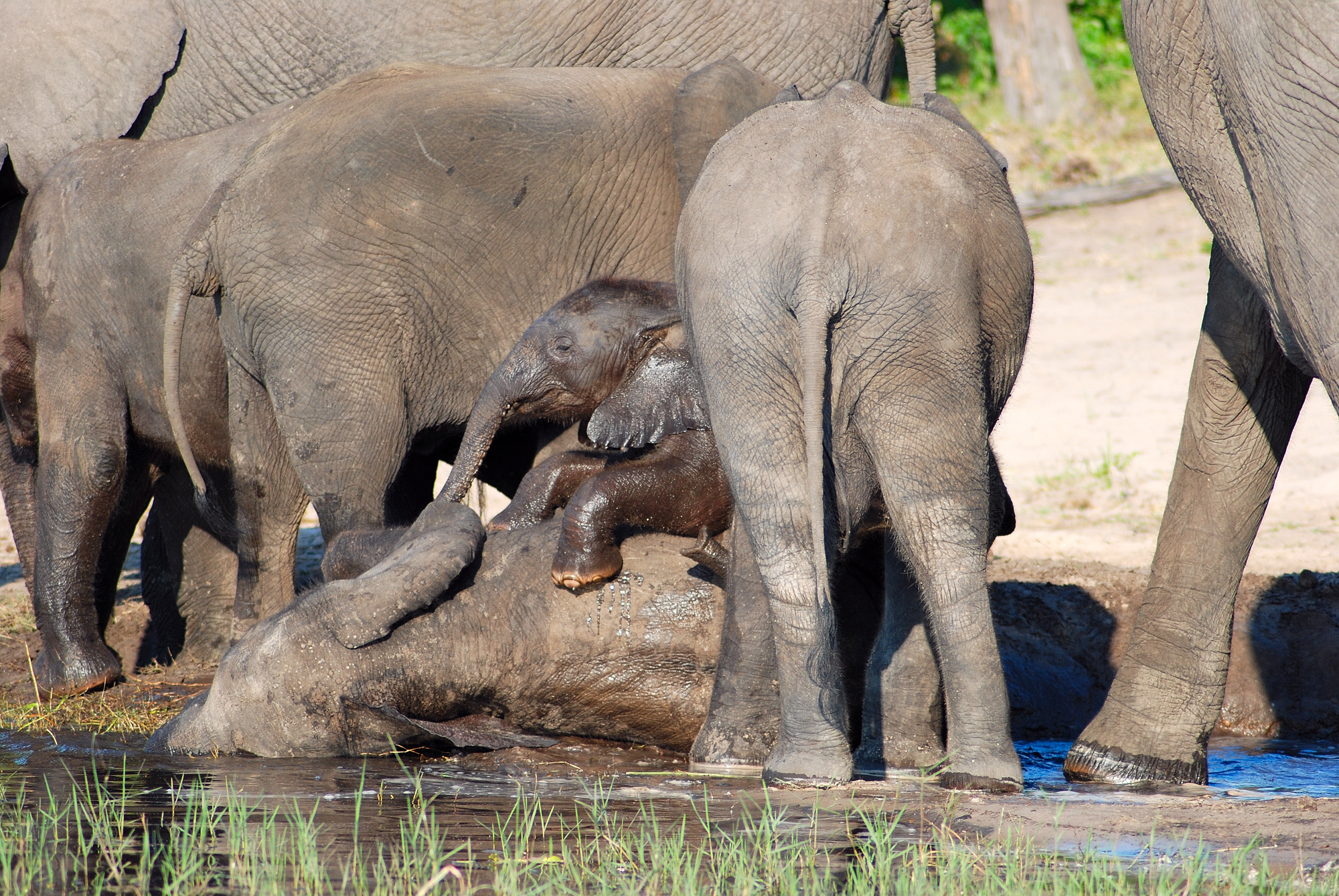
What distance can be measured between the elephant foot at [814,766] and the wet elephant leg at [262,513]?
271 cm

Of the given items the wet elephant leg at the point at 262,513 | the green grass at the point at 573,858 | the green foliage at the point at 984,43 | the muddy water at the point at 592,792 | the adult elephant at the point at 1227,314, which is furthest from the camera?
the green foliage at the point at 984,43

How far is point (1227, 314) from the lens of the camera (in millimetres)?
4996

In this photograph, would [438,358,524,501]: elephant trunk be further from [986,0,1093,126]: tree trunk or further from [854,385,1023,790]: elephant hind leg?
[986,0,1093,126]: tree trunk

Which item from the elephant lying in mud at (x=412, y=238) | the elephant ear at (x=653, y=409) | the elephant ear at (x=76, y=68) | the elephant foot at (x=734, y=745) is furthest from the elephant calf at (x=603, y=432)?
the elephant ear at (x=76, y=68)

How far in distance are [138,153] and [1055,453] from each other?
550 cm

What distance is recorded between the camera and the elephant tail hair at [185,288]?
5977 millimetres

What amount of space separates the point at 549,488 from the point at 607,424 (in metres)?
0.44

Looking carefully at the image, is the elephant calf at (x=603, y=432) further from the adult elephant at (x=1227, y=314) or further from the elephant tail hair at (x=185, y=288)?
the adult elephant at (x=1227, y=314)

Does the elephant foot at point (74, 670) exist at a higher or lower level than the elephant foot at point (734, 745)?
higher

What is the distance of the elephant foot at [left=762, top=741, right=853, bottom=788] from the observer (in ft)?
14.1

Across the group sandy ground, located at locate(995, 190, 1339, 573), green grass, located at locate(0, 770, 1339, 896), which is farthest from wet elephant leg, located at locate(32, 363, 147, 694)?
sandy ground, located at locate(995, 190, 1339, 573)

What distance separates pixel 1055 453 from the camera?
989cm

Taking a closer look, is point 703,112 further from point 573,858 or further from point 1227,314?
point 573,858

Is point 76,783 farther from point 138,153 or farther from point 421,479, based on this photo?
point 138,153
